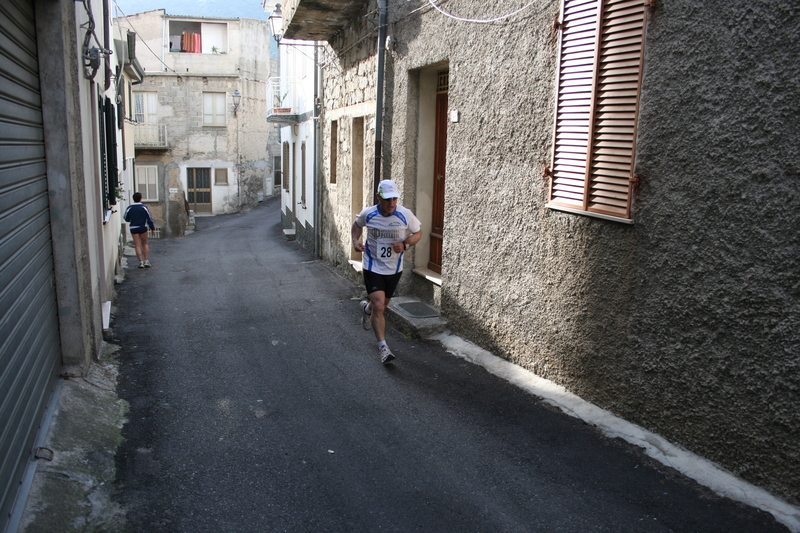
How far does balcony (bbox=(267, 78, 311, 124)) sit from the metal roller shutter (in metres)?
11.0

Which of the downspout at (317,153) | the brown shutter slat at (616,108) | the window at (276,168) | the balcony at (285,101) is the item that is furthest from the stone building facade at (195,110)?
the brown shutter slat at (616,108)

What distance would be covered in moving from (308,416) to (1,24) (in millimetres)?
3195

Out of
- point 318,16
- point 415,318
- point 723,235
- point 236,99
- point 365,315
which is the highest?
point 236,99

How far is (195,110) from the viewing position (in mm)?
30688

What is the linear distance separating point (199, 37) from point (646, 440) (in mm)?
30704

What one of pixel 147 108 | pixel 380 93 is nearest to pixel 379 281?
pixel 380 93

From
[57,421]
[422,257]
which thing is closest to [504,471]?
[57,421]

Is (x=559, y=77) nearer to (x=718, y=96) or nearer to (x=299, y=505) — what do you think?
(x=718, y=96)

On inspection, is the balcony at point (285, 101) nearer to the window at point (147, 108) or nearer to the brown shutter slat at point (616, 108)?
the brown shutter slat at point (616, 108)

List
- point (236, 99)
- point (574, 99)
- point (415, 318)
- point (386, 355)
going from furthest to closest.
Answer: point (236, 99)
point (415, 318)
point (386, 355)
point (574, 99)

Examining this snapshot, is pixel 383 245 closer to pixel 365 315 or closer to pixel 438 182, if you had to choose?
pixel 365 315

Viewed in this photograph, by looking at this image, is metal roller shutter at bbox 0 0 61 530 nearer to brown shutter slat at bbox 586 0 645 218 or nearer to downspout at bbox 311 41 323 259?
brown shutter slat at bbox 586 0 645 218

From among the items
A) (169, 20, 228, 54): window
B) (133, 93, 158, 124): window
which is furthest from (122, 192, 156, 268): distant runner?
(169, 20, 228, 54): window

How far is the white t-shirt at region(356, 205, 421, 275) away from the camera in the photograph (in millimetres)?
6516
